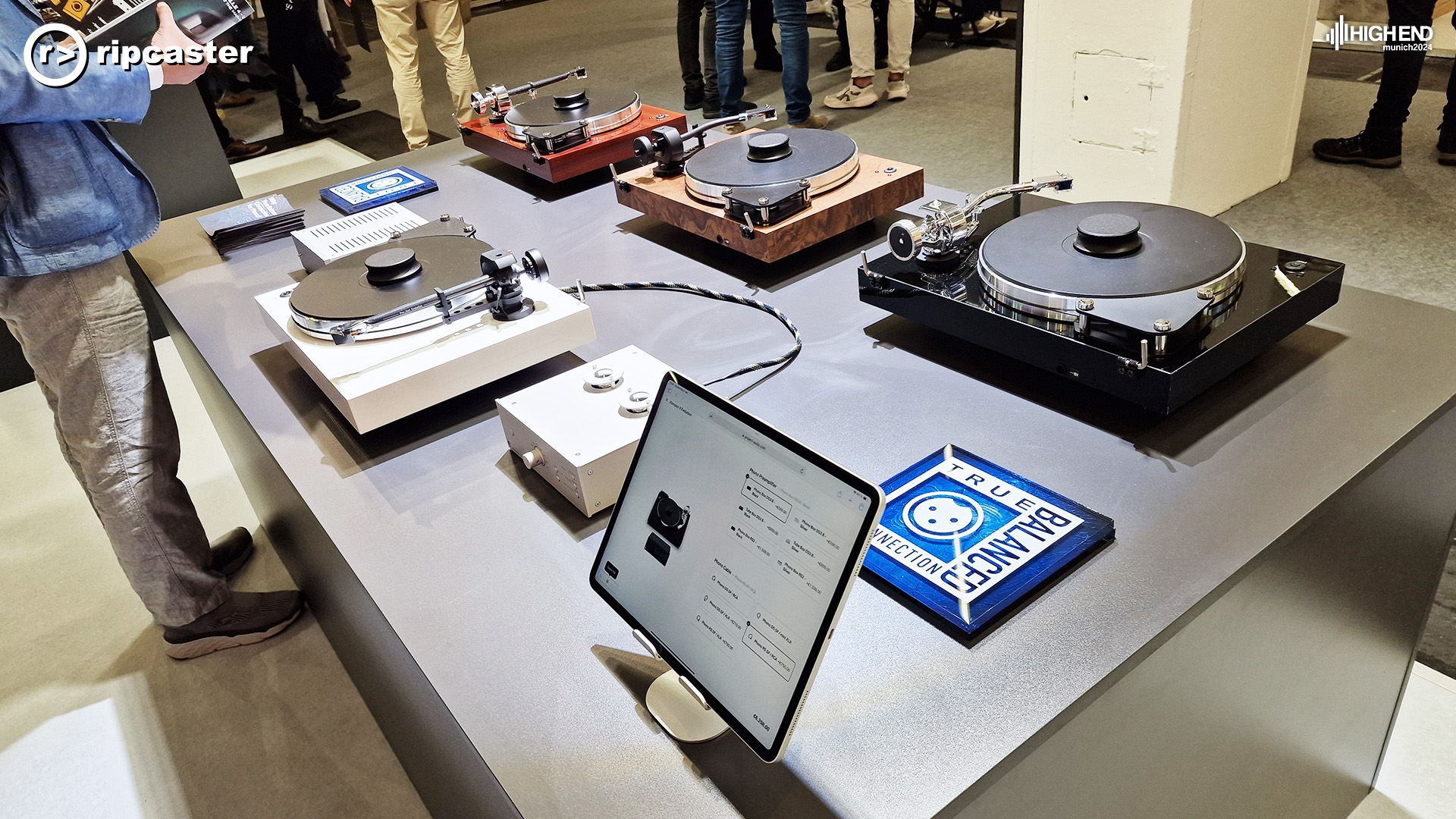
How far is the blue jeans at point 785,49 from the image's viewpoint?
3.72 m

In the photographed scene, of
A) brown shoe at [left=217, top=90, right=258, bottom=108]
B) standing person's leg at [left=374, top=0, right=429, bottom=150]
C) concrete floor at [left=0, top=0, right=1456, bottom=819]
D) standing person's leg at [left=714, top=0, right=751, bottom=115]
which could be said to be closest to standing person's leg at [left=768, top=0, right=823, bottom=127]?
standing person's leg at [left=714, top=0, right=751, bottom=115]

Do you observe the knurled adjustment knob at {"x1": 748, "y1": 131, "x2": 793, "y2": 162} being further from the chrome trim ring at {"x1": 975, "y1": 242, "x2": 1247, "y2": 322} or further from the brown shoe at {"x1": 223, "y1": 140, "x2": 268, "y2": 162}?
the brown shoe at {"x1": 223, "y1": 140, "x2": 268, "y2": 162}

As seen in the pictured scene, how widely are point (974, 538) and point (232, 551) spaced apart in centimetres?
173

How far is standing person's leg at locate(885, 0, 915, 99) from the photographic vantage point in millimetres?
4113

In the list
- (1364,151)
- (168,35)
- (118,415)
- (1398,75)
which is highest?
(168,35)

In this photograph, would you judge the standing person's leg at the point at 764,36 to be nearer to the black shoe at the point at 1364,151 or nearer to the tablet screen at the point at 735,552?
the black shoe at the point at 1364,151

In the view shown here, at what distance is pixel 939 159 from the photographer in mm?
3488

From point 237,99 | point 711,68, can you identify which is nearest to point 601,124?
point 711,68

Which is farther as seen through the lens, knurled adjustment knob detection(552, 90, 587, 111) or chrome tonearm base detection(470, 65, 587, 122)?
chrome tonearm base detection(470, 65, 587, 122)

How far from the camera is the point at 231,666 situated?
5.92 ft

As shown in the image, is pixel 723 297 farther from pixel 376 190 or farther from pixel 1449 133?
pixel 1449 133

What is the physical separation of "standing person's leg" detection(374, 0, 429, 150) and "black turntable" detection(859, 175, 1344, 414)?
3003 mm

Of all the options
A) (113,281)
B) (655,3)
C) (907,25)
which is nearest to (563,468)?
(113,281)

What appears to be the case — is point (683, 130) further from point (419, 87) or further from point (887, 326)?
point (419, 87)
